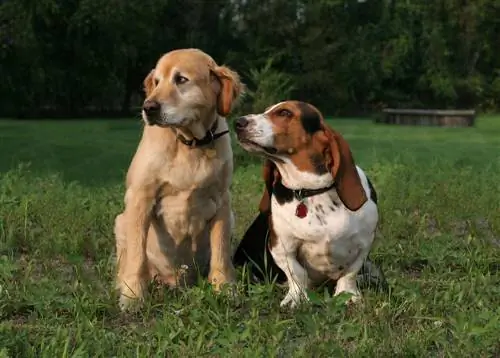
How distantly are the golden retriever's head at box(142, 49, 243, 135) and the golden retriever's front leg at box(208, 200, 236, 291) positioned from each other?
19.9 inches

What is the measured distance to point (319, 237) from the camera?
390 centimetres

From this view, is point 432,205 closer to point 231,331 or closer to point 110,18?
point 231,331

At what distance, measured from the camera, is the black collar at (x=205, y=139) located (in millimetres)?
4141

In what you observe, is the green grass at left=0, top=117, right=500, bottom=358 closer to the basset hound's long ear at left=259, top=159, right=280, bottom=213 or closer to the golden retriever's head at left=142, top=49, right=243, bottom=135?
the basset hound's long ear at left=259, top=159, right=280, bottom=213

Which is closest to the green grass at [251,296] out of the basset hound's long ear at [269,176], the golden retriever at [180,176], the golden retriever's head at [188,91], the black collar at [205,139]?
the golden retriever at [180,176]

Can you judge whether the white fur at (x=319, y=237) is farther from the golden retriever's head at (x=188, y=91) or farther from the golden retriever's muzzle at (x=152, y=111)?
the golden retriever's muzzle at (x=152, y=111)

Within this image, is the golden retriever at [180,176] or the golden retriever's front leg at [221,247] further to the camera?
the golden retriever's front leg at [221,247]

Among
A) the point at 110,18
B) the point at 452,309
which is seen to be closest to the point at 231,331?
the point at 452,309

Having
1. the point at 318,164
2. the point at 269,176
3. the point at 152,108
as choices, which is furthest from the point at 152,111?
the point at 318,164

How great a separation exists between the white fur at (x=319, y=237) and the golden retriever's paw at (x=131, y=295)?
743 millimetres

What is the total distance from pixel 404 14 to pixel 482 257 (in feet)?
133

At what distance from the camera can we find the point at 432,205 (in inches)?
288

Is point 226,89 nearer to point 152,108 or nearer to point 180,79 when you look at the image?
point 180,79

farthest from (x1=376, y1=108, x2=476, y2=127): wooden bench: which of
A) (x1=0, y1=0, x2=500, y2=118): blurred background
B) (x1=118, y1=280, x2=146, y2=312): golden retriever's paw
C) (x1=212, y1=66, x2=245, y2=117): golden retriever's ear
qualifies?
(x1=118, y1=280, x2=146, y2=312): golden retriever's paw
